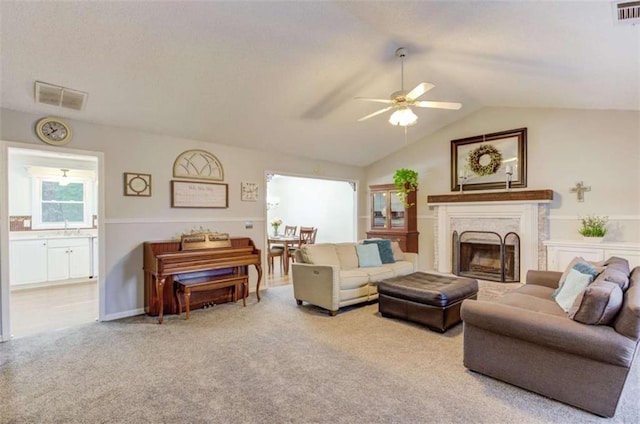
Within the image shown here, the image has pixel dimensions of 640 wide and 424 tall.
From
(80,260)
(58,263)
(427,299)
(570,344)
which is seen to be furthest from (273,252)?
(570,344)

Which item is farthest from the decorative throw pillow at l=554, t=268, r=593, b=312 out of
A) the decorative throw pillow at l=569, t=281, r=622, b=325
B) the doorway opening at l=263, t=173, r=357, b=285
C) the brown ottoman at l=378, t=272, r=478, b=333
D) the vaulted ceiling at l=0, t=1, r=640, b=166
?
the doorway opening at l=263, t=173, r=357, b=285

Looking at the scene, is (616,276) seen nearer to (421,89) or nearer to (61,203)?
(421,89)

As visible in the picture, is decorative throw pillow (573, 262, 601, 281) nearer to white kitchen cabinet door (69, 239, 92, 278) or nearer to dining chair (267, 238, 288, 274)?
dining chair (267, 238, 288, 274)

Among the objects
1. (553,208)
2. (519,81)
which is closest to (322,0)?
(519,81)

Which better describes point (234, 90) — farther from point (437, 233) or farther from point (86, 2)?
point (437, 233)

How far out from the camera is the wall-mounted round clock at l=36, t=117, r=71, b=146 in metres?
3.40

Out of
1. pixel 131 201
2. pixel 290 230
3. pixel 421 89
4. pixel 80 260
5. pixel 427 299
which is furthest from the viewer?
pixel 290 230

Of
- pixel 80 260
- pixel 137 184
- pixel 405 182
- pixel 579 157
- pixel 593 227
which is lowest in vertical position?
pixel 80 260

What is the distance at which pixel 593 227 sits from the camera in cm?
439

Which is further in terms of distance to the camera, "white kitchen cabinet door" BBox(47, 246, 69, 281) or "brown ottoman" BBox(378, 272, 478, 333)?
"white kitchen cabinet door" BBox(47, 246, 69, 281)

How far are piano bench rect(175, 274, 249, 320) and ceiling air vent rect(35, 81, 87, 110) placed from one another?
2260mm

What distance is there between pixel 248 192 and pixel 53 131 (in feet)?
8.18

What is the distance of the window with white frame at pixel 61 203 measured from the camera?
18.4 feet

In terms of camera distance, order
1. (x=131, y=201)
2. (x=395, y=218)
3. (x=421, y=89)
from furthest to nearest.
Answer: (x=395, y=218)
(x=131, y=201)
(x=421, y=89)
